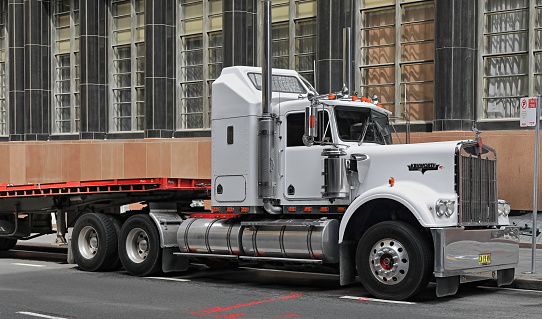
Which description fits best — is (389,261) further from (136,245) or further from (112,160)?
(112,160)

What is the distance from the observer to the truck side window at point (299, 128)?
13.2 m

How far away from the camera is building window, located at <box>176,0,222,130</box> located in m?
27.9

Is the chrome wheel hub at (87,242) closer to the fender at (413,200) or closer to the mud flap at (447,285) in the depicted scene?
the fender at (413,200)

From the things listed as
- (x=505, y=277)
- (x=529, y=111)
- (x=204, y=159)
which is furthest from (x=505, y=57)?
(x=204, y=159)

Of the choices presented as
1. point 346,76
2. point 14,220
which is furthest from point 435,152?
point 14,220

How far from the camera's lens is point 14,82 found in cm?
3391

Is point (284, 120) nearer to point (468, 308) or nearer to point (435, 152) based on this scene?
point (435, 152)

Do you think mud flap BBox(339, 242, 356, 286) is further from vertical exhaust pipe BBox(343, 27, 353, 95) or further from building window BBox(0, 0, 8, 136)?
building window BBox(0, 0, 8, 136)

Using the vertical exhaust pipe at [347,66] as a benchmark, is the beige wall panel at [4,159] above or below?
below

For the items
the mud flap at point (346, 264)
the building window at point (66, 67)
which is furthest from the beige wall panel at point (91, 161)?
the mud flap at point (346, 264)

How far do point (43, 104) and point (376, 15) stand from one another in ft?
50.8

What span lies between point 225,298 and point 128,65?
64.4 feet

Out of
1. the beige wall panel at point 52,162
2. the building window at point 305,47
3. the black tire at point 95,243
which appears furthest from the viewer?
the beige wall panel at point 52,162

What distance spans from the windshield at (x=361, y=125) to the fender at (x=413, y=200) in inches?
46.9
